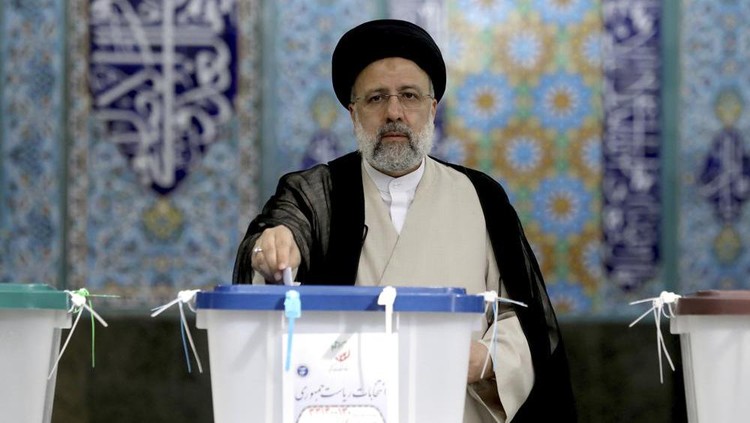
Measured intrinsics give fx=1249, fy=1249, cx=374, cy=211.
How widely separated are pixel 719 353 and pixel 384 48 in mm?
1012

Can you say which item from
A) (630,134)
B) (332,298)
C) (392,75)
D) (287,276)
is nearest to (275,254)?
(287,276)

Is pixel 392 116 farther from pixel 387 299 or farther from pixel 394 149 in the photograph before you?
pixel 387 299

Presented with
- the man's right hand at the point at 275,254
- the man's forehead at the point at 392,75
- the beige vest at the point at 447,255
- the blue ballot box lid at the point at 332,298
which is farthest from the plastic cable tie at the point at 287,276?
the man's forehead at the point at 392,75

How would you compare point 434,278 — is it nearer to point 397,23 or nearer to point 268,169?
point 397,23

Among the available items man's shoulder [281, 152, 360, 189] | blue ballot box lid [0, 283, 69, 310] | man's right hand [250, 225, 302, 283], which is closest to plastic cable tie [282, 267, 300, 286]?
man's right hand [250, 225, 302, 283]

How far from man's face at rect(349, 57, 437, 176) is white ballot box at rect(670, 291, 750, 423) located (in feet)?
2.61

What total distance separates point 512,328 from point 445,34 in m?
2.00

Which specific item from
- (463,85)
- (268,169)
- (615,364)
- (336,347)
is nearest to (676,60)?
(463,85)

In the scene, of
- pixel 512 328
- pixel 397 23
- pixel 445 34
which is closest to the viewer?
pixel 512 328

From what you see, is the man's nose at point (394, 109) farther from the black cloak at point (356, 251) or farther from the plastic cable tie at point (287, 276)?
the plastic cable tie at point (287, 276)

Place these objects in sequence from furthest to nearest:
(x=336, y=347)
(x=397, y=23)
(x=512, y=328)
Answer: (x=397, y=23), (x=512, y=328), (x=336, y=347)

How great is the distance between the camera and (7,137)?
4.34 meters

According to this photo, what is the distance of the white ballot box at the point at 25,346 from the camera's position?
2.01 metres

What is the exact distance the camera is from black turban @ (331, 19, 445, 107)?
2705 mm
